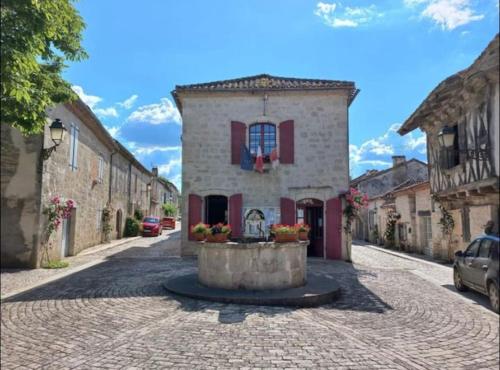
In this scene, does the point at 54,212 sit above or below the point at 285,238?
above

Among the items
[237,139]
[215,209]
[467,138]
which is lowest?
[467,138]

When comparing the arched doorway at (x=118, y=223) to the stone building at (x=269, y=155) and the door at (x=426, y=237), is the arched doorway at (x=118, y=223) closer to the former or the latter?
the stone building at (x=269, y=155)

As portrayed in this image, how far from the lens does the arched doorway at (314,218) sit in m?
14.1

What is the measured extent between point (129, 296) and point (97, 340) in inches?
111

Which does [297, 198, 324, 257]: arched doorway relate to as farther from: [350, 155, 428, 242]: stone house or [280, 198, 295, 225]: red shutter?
[350, 155, 428, 242]: stone house

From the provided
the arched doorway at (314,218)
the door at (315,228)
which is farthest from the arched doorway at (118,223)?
the door at (315,228)

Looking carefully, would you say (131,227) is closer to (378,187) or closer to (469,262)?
(378,187)

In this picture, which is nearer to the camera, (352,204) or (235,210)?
(352,204)

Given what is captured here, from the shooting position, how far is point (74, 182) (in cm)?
1359

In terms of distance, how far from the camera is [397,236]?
18.9 metres

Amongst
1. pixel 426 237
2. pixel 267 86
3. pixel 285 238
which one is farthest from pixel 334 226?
pixel 285 238

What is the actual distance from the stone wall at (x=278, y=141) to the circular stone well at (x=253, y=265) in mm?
6875

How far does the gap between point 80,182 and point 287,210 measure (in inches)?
342

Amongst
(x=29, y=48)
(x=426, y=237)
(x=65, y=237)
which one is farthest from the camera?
→ (x=426, y=237)
